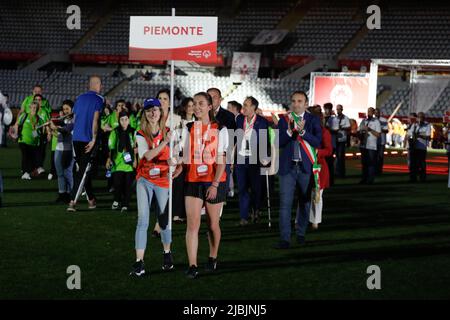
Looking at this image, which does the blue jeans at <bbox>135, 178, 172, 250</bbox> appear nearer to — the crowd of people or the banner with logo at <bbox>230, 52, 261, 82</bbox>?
the crowd of people

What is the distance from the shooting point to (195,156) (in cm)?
966

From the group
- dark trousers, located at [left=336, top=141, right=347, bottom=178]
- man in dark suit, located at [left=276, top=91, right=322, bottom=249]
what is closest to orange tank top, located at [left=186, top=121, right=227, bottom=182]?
man in dark suit, located at [left=276, top=91, right=322, bottom=249]

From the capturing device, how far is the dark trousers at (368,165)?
2250 cm

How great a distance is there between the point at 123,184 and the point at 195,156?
5906mm

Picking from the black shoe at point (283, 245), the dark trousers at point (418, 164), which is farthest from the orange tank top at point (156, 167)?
the dark trousers at point (418, 164)

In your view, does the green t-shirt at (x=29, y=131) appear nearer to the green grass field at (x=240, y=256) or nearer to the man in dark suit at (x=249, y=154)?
the green grass field at (x=240, y=256)

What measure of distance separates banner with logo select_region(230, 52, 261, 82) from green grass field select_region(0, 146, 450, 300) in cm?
3070

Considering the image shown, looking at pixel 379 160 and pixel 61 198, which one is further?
pixel 379 160

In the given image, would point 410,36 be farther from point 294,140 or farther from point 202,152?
point 202,152

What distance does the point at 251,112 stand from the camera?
556 inches

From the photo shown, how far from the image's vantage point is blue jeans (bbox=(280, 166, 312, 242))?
470 inches

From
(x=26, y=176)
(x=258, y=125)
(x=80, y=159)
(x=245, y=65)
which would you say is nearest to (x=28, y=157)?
(x=26, y=176)

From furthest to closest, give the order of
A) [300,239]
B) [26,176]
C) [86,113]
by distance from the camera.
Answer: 1. [26,176]
2. [86,113]
3. [300,239]

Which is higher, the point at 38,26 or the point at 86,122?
the point at 38,26
